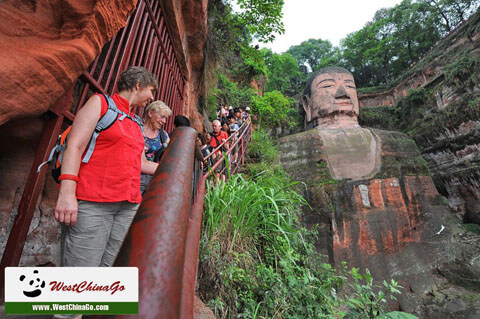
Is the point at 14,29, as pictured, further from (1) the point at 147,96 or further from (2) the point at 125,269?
(2) the point at 125,269

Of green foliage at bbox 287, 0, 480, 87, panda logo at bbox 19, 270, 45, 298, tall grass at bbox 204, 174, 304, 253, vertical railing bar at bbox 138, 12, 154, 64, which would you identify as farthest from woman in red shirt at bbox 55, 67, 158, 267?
green foliage at bbox 287, 0, 480, 87

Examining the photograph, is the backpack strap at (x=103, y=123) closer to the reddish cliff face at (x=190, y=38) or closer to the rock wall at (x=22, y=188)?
the rock wall at (x=22, y=188)

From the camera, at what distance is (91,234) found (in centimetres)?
108

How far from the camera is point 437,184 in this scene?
10.1m

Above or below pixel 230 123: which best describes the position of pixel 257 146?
below

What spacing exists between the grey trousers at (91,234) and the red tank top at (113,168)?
0.05m

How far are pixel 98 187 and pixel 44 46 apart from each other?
35.5 inches

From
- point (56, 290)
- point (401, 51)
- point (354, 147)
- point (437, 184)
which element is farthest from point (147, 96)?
point (401, 51)

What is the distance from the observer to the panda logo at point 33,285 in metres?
0.77

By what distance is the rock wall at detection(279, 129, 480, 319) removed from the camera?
20.8 ft

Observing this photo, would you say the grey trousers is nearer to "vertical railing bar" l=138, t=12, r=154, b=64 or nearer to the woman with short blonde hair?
the woman with short blonde hair

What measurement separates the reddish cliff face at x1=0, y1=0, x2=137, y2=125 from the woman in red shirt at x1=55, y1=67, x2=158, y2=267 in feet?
1.18

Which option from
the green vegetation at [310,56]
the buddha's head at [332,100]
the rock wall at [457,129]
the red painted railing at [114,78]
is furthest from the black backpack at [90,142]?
the rock wall at [457,129]

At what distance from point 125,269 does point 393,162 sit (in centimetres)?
891
